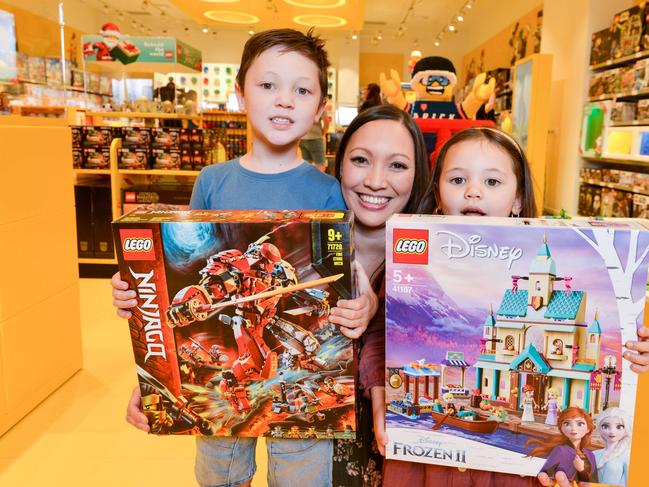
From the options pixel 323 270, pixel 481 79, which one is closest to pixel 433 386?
pixel 323 270

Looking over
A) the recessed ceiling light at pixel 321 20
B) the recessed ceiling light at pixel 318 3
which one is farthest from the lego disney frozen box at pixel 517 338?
the recessed ceiling light at pixel 321 20

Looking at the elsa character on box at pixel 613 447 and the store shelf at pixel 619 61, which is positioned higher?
the store shelf at pixel 619 61

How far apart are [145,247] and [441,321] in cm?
52

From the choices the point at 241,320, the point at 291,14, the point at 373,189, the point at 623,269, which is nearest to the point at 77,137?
the point at 291,14

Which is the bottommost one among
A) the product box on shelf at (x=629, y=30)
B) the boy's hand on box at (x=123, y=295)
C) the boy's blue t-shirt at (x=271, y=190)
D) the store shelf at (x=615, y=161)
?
the boy's hand on box at (x=123, y=295)

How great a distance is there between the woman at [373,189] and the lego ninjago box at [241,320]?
326mm

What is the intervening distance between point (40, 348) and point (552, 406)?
2528mm

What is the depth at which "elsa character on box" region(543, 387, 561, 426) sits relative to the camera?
91 centimetres

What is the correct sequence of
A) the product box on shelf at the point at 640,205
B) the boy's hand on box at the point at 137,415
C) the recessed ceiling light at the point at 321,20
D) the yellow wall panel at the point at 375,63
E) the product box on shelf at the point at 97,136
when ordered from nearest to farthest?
the boy's hand on box at the point at 137,415 → the product box on shelf at the point at 640,205 → the product box on shelf at the point at 97,136 → the recessed ceiling light at the point at 321,20 → the yellow wall panel at the point at 375,63

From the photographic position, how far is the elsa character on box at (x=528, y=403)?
3.02 feet

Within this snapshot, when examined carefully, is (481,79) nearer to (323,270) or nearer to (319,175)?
(319,175)

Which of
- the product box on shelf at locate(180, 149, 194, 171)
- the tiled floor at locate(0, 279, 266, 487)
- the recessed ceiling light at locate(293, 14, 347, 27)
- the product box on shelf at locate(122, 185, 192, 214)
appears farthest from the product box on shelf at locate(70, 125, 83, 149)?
the recessed ceiling light at locate(293, 14, 347, 27)

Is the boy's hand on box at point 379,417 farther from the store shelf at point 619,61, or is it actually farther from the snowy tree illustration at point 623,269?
the store shelf at point 619,61

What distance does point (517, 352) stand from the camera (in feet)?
2.96
